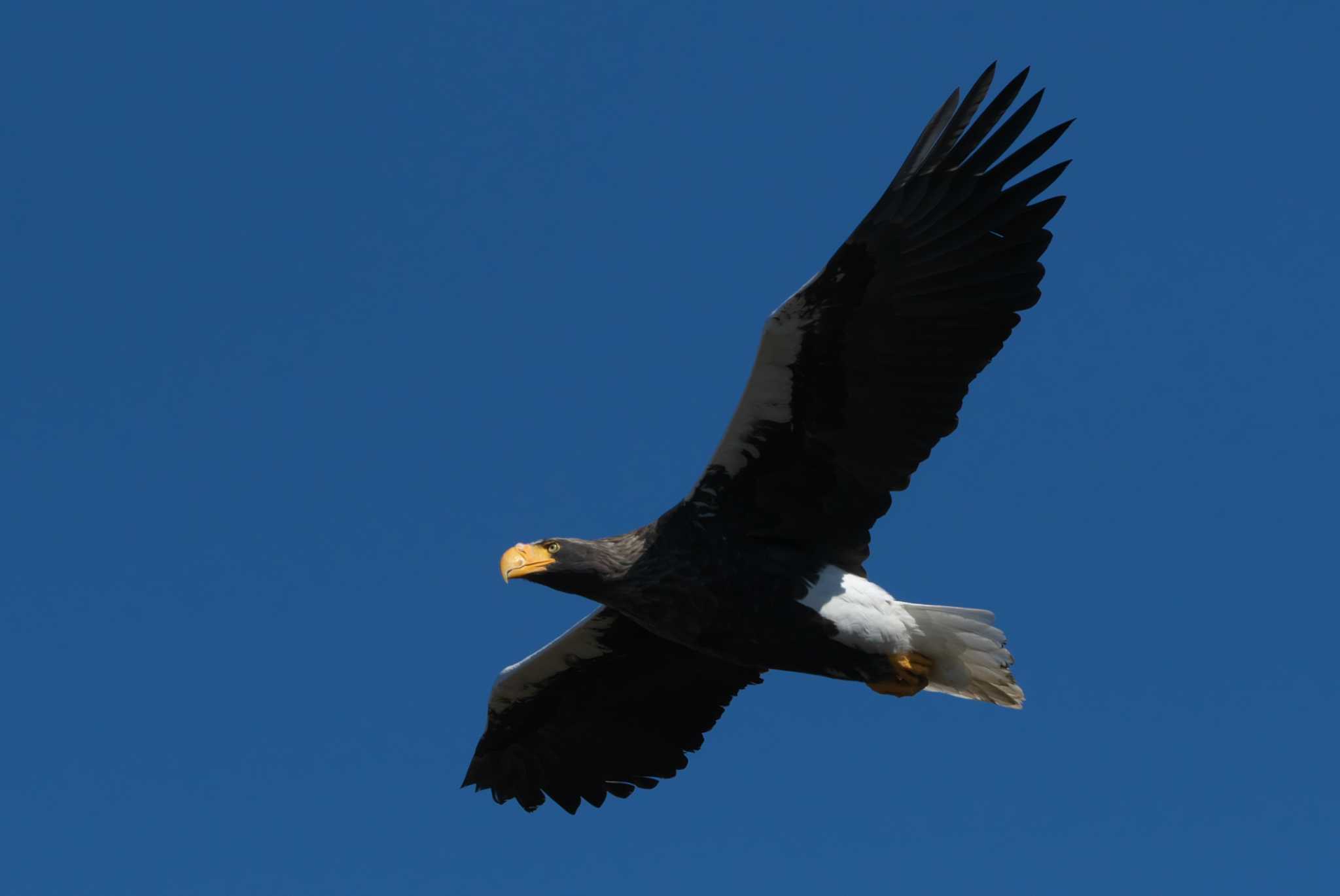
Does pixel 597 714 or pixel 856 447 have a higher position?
pixel 597 714

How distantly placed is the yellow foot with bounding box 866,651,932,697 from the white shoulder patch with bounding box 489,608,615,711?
209cm

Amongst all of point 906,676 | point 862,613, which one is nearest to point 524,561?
point 862,613

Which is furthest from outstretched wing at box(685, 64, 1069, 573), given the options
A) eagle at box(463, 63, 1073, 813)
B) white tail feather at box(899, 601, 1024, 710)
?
white tail feather at box(899, 601, 1024, 710)

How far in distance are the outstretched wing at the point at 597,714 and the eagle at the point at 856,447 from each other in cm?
88

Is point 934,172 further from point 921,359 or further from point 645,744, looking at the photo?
point 645,744

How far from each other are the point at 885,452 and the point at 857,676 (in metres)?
1.43

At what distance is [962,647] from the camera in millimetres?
10992

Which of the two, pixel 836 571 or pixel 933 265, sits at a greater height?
pixel 933 265

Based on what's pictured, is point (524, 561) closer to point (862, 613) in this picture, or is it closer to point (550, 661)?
point (550, 661)

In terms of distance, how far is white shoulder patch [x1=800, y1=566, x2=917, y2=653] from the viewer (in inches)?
426

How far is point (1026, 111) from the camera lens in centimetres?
1025

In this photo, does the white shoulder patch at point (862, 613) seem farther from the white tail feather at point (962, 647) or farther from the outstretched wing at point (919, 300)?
the outstretched wing at point (919, 300)

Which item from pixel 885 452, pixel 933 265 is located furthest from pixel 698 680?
pixel 933 265

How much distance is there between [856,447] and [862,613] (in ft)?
3.31
